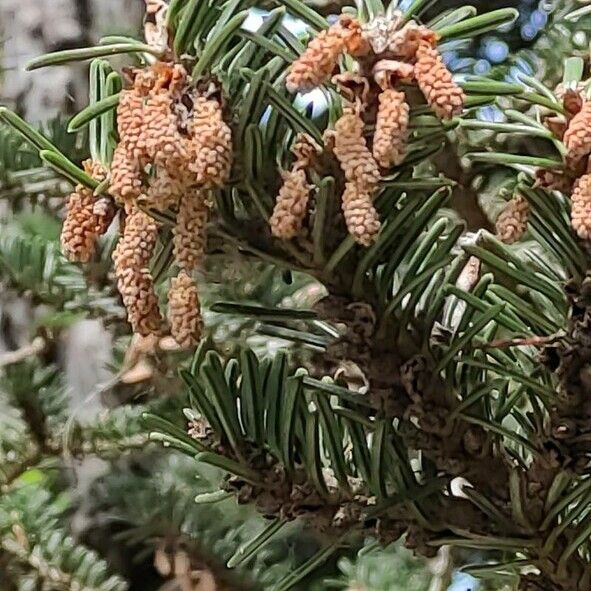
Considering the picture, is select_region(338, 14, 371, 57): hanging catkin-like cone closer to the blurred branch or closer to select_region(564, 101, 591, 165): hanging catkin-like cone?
select_region(564, 101, 591, 165): hanging catkin-like cone

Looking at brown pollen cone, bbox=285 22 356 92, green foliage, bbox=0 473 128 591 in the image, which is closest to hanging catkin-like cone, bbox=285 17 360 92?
brown pollen cone, bbox=285 22 356 92

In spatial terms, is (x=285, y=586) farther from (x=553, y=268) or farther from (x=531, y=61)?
(x=531, y=61)

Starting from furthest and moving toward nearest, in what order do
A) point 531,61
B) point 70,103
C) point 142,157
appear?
point 70,103
point 531,61
point 142,157

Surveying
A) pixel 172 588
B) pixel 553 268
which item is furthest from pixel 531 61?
pixel 172 588

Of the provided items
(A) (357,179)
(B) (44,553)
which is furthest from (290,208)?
(B) (44,553)

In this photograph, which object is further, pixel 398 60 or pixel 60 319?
pixel 60 319

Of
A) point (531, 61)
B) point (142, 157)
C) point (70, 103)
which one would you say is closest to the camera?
point (142, 157)

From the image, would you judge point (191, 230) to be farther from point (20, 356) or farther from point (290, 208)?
point (20, 356)

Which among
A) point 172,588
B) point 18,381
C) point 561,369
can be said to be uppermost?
point 561,369
